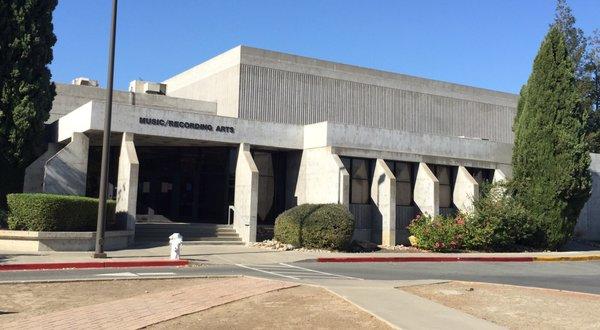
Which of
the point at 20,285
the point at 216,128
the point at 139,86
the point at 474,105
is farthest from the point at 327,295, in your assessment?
the point at 474,105

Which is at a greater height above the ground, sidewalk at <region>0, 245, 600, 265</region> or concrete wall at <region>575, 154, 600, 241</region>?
concrete wall at <region>575, 154, 600, 241</region>

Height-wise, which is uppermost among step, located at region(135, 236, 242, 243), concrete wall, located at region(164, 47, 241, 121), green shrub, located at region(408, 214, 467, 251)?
concrete wall, located at region(164, 47, 241, 121)

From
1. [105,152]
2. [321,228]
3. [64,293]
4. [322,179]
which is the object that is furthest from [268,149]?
[64,293]

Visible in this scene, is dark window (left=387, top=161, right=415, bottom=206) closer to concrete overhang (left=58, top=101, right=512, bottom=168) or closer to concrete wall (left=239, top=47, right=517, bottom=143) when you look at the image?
concrete overhang (left=58, top=101, right=512, bottom=168)

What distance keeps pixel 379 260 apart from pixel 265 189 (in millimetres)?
8642

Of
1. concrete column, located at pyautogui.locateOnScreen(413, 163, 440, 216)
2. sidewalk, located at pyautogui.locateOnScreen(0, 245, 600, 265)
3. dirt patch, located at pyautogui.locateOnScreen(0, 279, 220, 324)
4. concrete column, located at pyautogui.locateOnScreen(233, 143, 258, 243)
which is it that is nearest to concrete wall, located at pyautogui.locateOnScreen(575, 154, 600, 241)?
sidewalk, located at pyautogui.locateOnScreen(0, 245, 600, 265)

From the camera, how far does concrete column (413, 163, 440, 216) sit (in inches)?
1045

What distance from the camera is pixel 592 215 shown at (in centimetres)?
3338

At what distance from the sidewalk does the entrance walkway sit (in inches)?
266

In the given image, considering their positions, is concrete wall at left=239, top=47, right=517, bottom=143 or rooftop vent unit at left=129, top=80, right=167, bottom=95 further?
rooftop vent unit at left=129, top=80, right=167, bottom=95

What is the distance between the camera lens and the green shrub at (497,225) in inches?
967

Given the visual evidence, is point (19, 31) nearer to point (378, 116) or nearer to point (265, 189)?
point (265, 189)

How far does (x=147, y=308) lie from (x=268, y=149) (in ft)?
60.6

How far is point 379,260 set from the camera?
20344 mm
